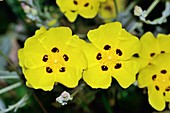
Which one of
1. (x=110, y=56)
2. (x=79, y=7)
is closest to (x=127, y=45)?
(x=110, y=56)

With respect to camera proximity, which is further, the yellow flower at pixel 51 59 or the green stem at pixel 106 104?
the green stem at pixel 106 104

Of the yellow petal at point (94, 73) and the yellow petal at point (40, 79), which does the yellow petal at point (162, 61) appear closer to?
the yellow petal at point (94, 73)

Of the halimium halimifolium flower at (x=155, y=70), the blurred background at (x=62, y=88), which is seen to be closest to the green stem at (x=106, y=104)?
the blurred background at (x=62, y=88)

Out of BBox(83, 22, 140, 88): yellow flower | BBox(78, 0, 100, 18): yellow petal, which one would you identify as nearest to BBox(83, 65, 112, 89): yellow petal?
BBox(83, 22, 140, 88): yellow flower

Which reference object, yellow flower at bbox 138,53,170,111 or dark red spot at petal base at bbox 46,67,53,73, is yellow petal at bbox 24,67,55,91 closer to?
dark red spot at petal base at bbox 46,67,53,73

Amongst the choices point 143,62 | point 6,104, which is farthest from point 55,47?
point 6,104
